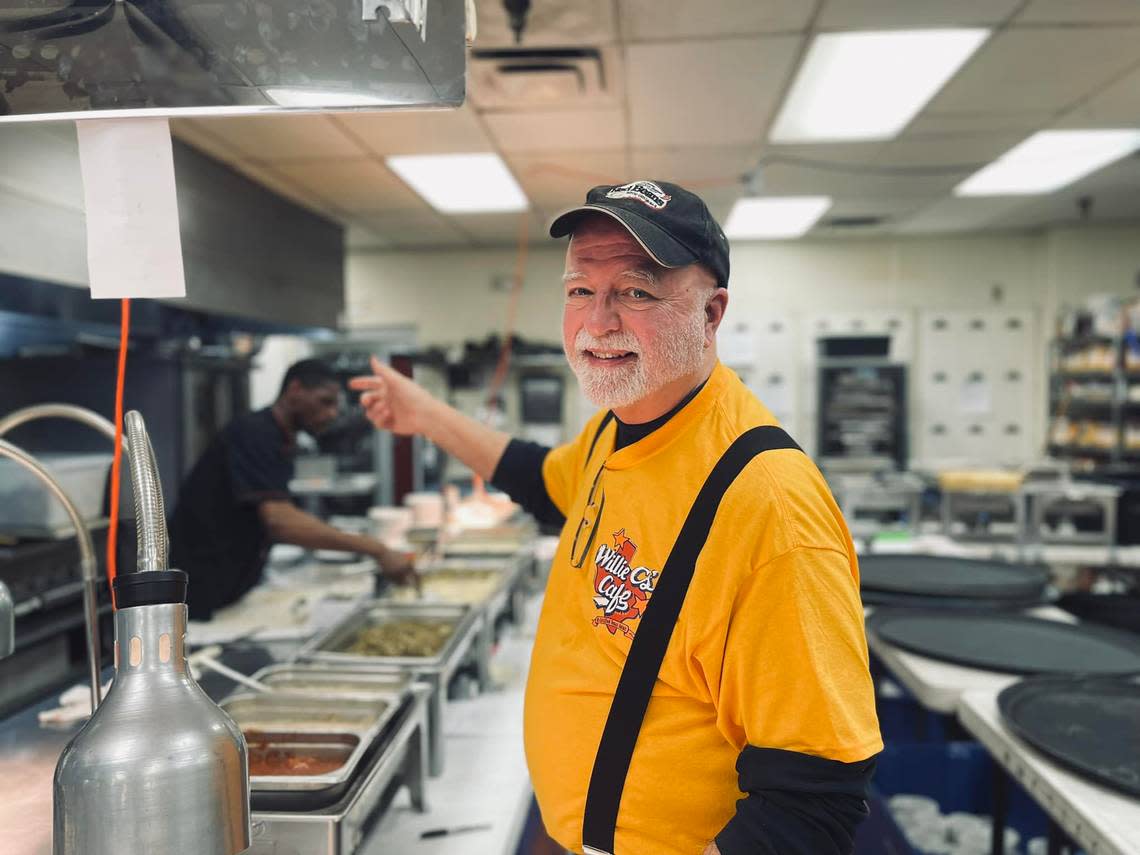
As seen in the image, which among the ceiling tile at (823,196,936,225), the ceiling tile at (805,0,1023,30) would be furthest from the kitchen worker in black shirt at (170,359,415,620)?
the ceiling tile at (823,196,936,225)

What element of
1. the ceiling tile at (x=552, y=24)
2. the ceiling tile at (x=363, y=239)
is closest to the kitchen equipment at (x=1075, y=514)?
the ceiling tile at (x=552, y=24)

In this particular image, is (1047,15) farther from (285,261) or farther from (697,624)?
(285,261)

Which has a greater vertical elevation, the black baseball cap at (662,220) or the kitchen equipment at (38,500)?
the black baseball cap at (662,220)

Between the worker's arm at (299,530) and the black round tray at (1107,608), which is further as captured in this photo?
the worker's arm at (299,530)

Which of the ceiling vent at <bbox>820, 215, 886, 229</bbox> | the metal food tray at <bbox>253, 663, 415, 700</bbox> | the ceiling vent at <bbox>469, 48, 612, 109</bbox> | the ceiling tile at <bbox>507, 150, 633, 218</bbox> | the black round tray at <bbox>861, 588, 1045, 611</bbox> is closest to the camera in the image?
the metal food tray at <bbox>253, 663, 415, 700</bbox>

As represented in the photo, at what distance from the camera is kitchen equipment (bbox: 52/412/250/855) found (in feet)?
2.19

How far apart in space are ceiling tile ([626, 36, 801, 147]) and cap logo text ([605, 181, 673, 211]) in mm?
2264

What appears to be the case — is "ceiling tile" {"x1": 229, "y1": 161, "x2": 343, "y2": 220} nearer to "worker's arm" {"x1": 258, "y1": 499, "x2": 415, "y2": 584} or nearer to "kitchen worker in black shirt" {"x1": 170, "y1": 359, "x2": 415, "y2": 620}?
"kitchen worker in black shirt" {"x1": 170, "y1": 359, "x2": 415, "y2": 620}

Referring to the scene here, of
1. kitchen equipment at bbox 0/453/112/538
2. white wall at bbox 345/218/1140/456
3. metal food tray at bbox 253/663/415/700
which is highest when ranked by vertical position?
white wall at bbox 345/218/1140/456

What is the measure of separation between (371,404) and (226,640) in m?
1.02

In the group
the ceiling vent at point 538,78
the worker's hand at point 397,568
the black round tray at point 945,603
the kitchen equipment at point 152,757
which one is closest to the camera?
the kitchen equipment at point 152,757

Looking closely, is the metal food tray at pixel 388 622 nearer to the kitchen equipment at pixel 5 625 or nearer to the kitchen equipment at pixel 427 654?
the kitchen equipment at pixel 427 654

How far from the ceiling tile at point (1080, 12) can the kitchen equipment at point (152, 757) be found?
11.2 ft

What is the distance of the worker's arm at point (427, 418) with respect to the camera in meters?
1.84
